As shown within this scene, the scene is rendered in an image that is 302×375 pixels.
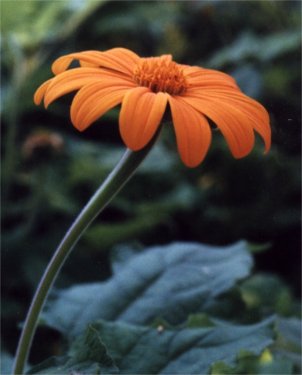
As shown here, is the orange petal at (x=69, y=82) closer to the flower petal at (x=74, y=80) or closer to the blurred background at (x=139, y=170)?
the flower petal at (x=74, y=80)

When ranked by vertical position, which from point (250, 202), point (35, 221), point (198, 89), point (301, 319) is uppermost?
point (198, 89)

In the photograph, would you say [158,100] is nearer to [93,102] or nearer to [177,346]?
[93,102]

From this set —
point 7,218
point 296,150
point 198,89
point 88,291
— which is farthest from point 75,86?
point 296,150

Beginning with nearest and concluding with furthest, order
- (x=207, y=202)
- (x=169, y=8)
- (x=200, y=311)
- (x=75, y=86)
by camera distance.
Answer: (x=75, y=86) < (x=200, y=311) < (x=207, y=202) < (x=169, y=8)

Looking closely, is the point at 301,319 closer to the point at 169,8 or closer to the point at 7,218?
the point at 7,218

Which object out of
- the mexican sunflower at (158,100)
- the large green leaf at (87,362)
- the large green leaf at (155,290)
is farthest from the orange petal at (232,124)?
the large green leaf at (155,290)

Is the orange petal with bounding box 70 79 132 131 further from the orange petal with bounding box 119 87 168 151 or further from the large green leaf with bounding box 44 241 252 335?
the large green leaf with bounding box 44 241 252 335
